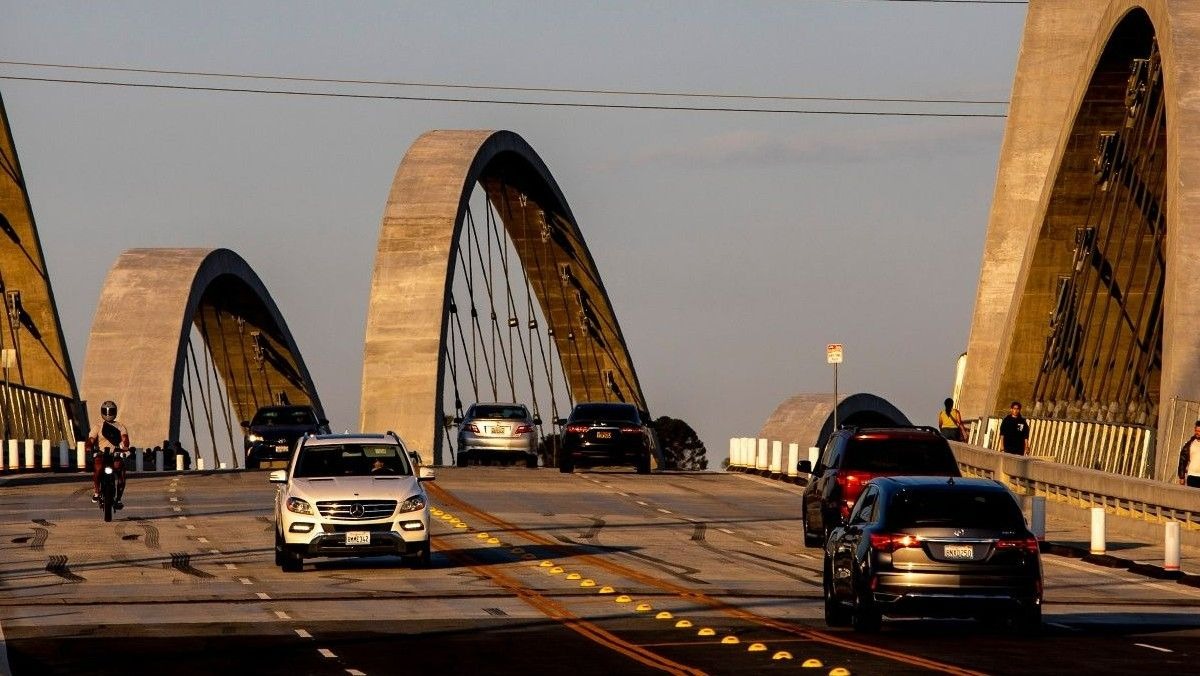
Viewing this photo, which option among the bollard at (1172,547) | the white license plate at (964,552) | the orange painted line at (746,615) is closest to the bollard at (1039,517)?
the bollard at (1172,547)

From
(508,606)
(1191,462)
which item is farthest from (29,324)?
(508,606)

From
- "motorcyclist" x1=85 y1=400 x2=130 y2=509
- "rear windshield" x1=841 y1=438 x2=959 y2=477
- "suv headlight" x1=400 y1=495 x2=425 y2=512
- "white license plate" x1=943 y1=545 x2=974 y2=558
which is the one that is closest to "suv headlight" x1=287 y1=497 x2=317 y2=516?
"suv headlight" x1=400 y1=495 x2=425 y2=512

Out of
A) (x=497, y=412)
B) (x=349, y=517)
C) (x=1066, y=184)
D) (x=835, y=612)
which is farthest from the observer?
(x=497, y=412)

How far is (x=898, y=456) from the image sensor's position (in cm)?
2848

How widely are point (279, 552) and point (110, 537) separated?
5.57 m

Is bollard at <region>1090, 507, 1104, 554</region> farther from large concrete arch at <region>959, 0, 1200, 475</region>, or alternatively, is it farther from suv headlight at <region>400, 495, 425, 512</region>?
suv headlight at <region>400, 495, 425, 512</region>

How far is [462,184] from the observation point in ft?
220

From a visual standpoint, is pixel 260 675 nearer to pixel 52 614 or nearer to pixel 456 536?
pixel 52 614

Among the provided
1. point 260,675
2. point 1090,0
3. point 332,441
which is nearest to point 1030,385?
point 1090,0

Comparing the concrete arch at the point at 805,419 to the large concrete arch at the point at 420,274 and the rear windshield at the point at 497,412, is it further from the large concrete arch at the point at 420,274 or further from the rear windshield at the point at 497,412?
the rear windshield at the point at 497,412

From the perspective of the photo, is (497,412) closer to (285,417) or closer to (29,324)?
(285,417)

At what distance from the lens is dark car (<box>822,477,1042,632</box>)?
62.1ft

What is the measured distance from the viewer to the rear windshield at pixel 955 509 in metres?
19.2

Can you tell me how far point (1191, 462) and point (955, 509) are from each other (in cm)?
1156
